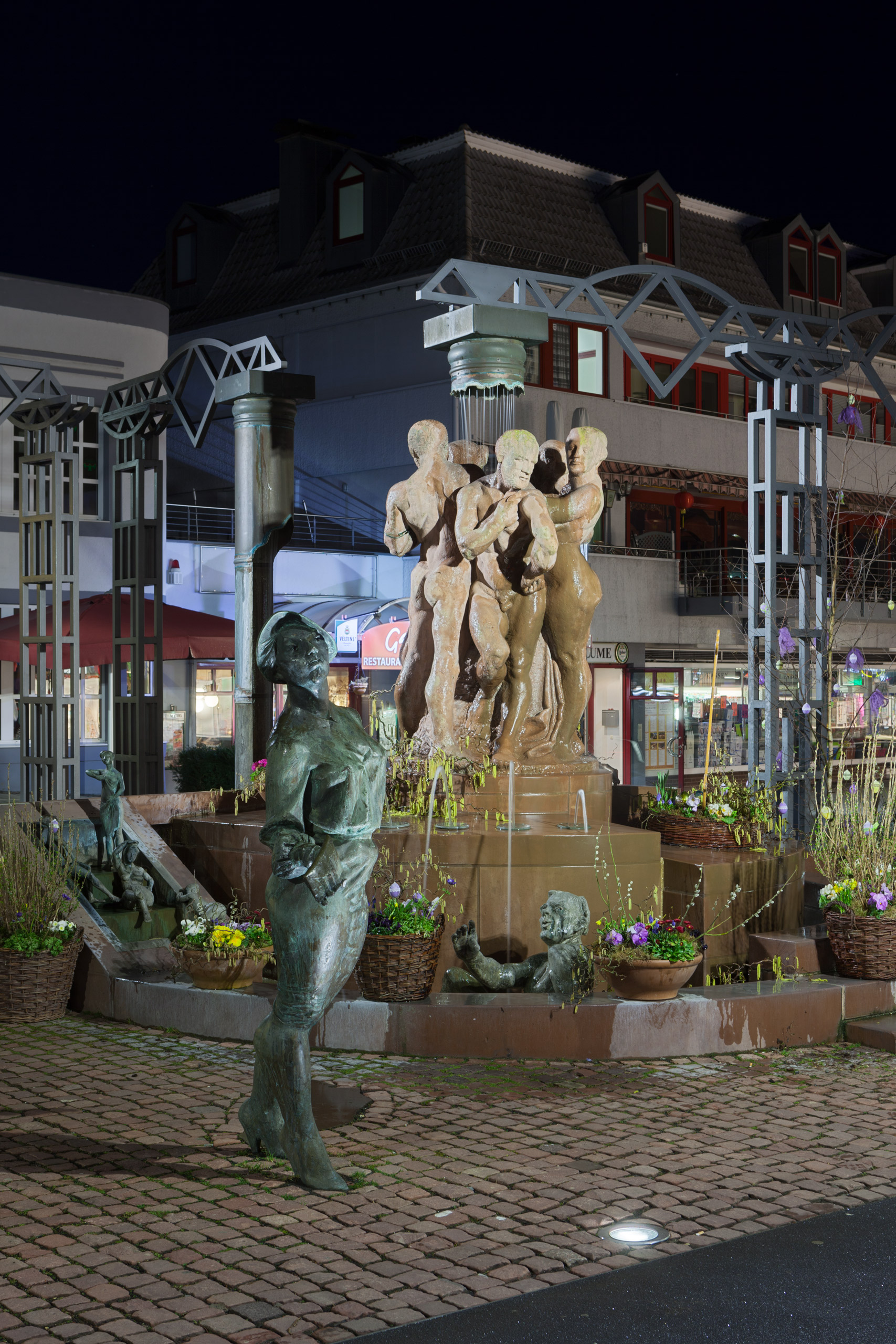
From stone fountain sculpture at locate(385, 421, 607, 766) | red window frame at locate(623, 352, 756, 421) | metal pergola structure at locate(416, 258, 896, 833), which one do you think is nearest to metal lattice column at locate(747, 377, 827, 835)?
metal pergola structure at locate(416, 258, 896, 833)

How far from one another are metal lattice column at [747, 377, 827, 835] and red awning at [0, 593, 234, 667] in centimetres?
705

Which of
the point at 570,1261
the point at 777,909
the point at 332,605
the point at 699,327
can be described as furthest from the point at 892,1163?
the point at 332,605

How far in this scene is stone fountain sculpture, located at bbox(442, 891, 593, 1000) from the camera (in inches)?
317

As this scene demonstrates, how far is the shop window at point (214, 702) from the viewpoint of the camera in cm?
2742

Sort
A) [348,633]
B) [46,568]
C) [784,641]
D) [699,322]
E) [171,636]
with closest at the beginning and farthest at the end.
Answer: [784,641]
[699,322]
[46,568]
[171,636]
[348,633]

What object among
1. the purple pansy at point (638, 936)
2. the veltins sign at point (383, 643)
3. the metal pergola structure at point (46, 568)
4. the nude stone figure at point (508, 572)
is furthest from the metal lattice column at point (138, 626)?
the veltins sign at point (383, 643)

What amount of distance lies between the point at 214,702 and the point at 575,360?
1038 centimetres

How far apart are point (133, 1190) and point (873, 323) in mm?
34607

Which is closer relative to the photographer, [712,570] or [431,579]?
[431,579]

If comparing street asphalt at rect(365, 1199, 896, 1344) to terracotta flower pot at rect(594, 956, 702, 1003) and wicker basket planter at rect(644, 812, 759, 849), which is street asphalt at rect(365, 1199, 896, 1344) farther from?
wicker basket planter at rect(644, 812, 759, 849)

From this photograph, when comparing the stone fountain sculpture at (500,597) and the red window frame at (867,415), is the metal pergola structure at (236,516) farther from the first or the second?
the red window frame at (867,415)

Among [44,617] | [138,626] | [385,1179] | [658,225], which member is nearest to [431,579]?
[138,626]

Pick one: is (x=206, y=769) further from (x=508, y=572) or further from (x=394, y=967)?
(x=394, y=967)

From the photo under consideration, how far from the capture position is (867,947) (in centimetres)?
879
